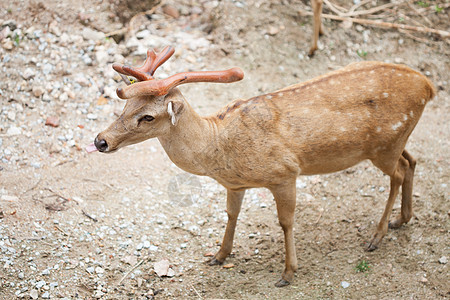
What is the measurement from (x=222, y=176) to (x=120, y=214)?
168 centimetres

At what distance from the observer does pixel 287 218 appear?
184 inches

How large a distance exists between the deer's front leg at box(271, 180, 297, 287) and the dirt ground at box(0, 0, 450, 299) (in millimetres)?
130

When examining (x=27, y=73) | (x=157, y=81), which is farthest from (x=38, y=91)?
(x=157, y=81)

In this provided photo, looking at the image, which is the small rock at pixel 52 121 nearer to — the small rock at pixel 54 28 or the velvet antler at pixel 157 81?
the small rock at pixel 54 28

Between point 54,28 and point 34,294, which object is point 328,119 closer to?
point 34,294

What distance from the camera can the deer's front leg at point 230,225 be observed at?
4927 mm

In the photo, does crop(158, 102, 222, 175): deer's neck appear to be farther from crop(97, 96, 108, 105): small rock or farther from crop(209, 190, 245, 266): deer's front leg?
crop(97, 96, 108, 105): small rock

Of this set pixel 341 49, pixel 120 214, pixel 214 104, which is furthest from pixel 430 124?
pixel 120 214

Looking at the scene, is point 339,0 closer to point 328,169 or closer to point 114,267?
point 328,169

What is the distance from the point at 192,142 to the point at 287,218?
4.13ft

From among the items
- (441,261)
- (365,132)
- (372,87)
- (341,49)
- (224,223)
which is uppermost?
(372,87)

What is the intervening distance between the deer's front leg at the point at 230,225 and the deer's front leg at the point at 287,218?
1.57 feet

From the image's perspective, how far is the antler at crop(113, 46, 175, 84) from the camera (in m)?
3.88

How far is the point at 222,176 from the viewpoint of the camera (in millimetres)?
4449
